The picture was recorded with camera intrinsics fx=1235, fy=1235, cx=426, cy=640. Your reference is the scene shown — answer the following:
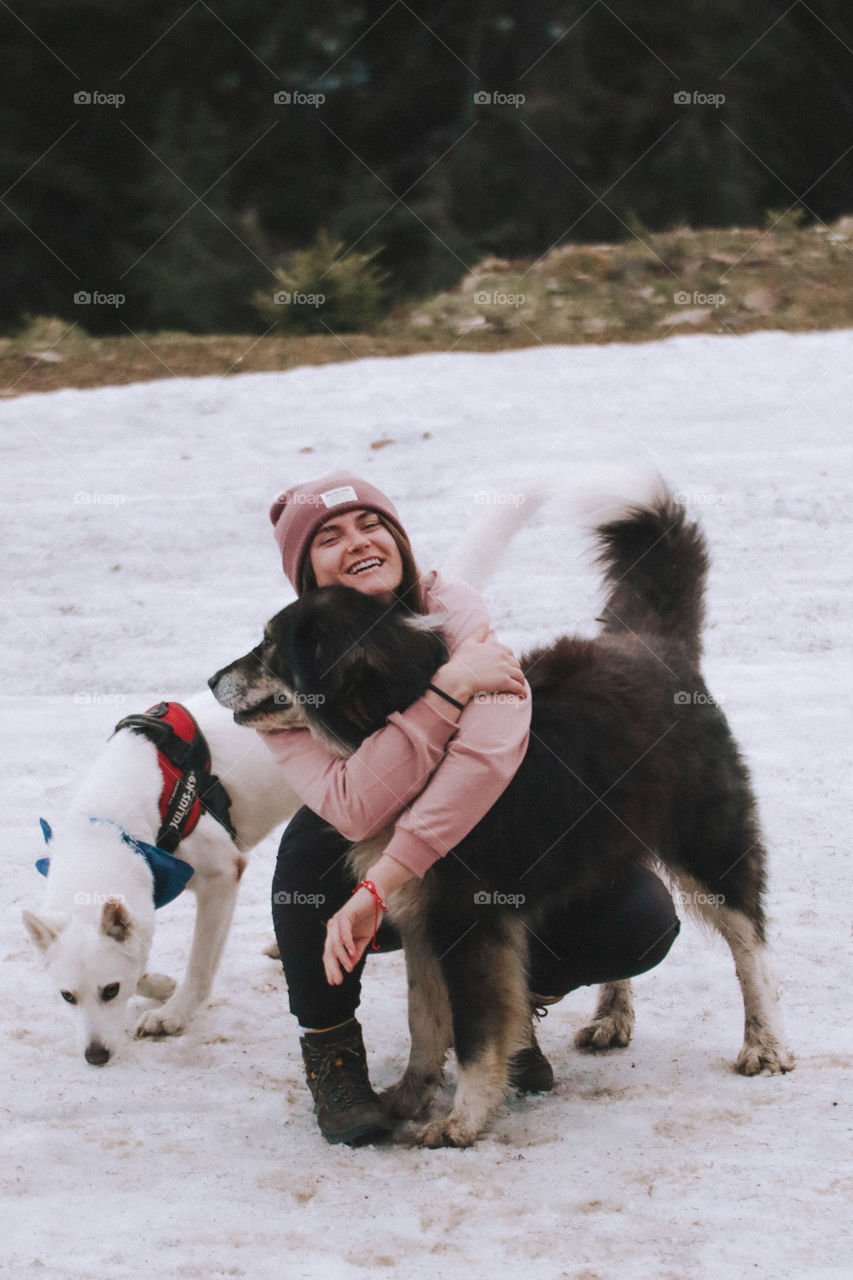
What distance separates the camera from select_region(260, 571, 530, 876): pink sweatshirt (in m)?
2.46

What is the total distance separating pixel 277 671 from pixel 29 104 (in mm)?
14237

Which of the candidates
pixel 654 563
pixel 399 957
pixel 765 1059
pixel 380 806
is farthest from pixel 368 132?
pixel 765 1059

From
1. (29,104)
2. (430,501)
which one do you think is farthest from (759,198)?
(430,501)

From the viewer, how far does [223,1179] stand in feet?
8.02

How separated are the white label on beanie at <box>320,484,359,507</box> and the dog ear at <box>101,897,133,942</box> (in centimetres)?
112

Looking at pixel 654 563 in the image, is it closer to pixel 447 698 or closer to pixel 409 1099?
pixel 447 698

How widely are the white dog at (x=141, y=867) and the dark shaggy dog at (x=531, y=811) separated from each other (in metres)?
0.70

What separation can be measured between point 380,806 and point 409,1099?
75cm

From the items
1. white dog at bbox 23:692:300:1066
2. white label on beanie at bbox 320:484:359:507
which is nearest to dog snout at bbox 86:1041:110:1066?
white dog at bbox 23:692:300:1066

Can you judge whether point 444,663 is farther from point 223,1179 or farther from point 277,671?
point 223,1179

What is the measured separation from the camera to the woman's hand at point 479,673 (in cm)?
252

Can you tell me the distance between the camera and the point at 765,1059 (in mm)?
2846

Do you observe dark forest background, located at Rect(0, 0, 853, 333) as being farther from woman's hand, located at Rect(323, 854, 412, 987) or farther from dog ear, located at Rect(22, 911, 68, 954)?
woman's hand, located at Rect(323, 854, 412, 987)

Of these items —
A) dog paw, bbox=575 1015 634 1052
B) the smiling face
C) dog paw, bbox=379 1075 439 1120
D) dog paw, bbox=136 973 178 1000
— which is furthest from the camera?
dog paw, bbox=136 973 178 1000
